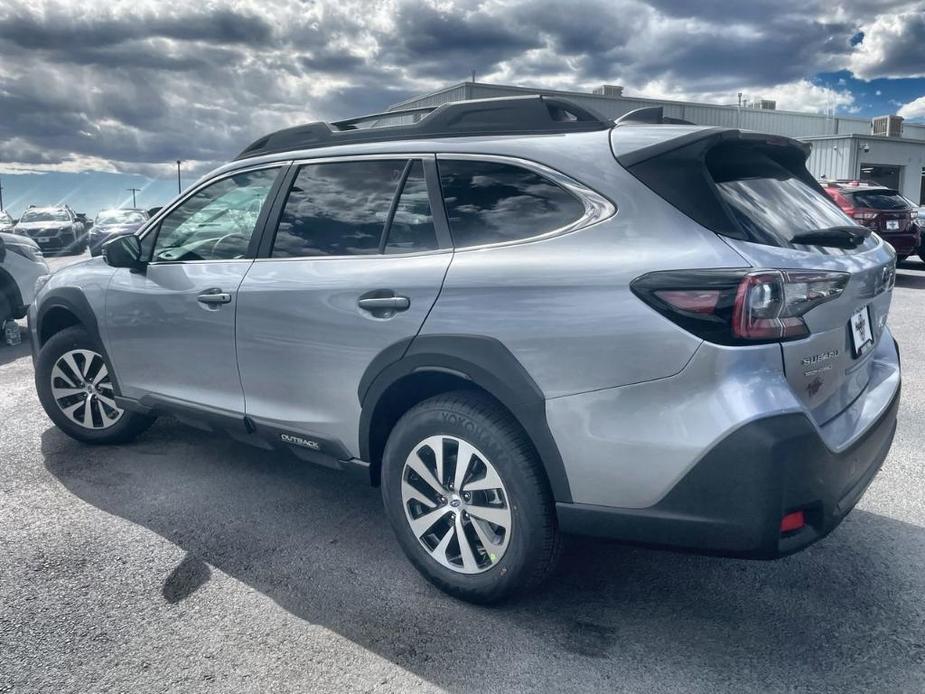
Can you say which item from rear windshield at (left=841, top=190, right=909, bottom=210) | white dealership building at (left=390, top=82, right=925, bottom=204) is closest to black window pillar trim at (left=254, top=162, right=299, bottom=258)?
rear windshield at (left=841, top=190, right=909, bottom=210)

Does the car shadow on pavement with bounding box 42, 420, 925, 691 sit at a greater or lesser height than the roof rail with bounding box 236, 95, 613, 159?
lesser

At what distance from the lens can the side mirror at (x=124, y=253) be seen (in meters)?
4.14

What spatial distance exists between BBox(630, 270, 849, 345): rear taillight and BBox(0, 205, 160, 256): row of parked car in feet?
78.5

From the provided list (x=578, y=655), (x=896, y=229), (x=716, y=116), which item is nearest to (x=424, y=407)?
(x=578, y=655)

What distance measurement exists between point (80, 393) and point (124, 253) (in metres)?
1.12

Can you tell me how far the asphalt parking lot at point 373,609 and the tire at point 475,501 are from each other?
164 millimetres

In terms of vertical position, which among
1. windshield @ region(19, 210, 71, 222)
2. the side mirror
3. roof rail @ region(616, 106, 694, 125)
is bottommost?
windshield @ region(19, 210, 71, 222)

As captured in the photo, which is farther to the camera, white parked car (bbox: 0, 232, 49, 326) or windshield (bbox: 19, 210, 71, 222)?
A: windshield (bbox: 19, 210, 71, 222)

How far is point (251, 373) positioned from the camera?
356 centimetres

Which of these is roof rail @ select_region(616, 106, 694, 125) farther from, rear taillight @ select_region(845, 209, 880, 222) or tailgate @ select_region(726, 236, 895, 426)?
rear taillight @ select_region(845, 209, 880, 222)

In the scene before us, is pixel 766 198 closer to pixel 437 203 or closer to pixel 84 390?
pixel 437 203

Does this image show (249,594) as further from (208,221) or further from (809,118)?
(809,118)

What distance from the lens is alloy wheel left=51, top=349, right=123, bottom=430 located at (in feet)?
15.3

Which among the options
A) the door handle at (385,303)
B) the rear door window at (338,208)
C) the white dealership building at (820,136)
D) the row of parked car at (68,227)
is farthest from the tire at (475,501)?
the white dealership building at (820,136)
